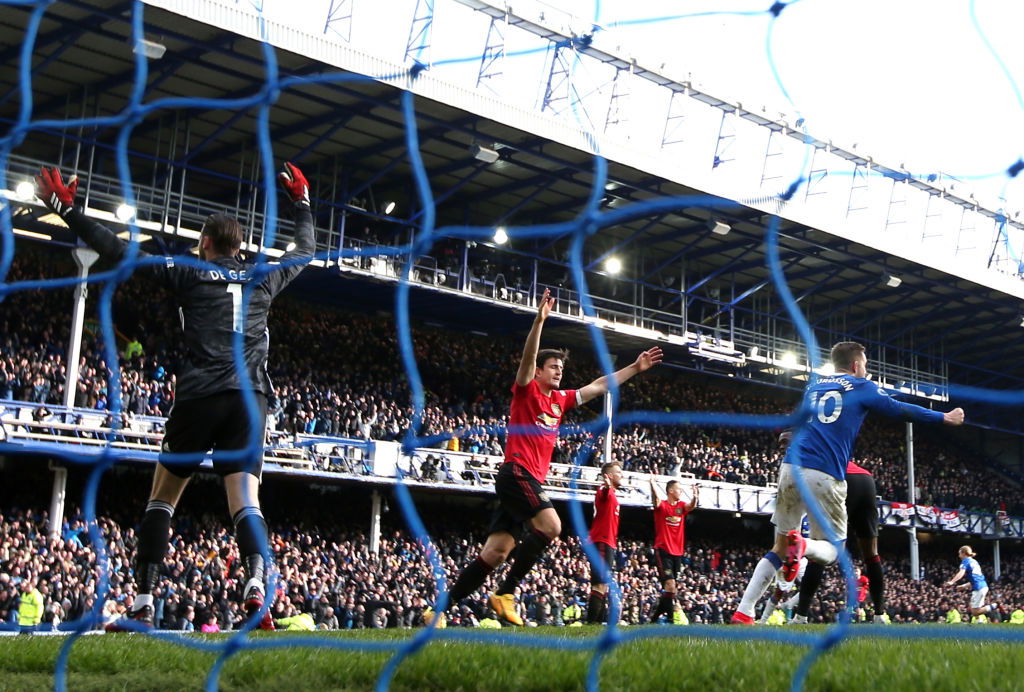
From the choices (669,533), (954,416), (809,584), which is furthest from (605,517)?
(954,416)

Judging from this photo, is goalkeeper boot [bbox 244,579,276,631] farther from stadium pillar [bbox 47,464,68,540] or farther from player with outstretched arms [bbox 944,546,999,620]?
stadium pillar [bbox 47,464,68,540]

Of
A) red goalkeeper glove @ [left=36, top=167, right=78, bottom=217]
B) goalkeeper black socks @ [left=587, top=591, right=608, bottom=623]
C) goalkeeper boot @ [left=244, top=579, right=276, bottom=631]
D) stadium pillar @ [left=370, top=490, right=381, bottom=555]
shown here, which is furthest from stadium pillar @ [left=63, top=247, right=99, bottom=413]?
goalkeeper boot @ [left=244, top=579, right=276, bottom=631]

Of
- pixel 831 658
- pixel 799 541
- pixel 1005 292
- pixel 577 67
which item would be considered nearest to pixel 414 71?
pixel 831 658

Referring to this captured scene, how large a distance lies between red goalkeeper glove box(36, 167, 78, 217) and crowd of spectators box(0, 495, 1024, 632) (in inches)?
471

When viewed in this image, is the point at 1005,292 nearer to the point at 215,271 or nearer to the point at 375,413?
the point at 375,413

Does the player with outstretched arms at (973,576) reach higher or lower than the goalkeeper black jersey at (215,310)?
lower

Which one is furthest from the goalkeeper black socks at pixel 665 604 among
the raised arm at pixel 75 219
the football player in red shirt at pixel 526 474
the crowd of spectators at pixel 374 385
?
the crowd of spectators at pixel 374 385

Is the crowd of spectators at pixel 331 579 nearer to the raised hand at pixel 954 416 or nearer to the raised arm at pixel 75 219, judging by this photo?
the raised arm at pixel 75 219

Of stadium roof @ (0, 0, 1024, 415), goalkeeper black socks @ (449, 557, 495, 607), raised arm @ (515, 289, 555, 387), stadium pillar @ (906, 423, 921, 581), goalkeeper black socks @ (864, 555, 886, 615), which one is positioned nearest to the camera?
raised arm @ (515, 289, 555, 387)

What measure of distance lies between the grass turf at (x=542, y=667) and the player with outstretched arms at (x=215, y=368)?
35cm

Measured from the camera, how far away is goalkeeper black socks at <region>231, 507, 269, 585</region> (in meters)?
5.64

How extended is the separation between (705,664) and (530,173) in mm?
26591

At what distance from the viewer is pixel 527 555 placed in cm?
894

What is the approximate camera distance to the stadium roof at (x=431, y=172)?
24281mm
